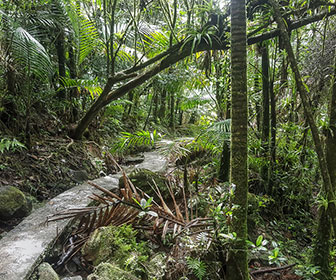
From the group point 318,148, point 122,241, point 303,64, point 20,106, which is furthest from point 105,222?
point 303,64

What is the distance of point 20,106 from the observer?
3.73 m

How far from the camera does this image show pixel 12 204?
2.46 meters

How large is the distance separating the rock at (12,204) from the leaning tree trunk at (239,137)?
2.19 metres

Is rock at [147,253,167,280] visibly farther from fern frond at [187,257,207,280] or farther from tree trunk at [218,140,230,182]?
tree trunk at [218,140,230,182]

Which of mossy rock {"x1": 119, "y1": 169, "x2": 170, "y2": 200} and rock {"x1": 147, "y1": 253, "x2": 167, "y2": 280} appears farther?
mossy rock {"x1": 119, "y1": 169, "x2": 170, "y2": 200}

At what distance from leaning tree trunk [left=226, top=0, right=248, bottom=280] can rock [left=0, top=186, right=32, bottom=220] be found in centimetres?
219

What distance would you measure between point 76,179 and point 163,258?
2455 mm

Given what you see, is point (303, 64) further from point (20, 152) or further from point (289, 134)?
point (20, 152)

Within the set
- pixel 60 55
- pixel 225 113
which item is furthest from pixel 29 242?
pixel 60 55

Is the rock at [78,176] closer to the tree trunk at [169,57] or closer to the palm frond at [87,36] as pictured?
the tree trunk at [169,57]

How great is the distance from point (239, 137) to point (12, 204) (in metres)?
2.36

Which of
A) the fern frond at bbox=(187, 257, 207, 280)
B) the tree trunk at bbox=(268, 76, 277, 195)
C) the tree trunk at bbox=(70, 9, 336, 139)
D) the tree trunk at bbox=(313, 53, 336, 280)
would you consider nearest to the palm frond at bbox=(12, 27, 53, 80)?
the tree trunk at bbox=(70, 9, 336, 139)

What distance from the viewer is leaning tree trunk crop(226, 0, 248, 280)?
5.51 ft

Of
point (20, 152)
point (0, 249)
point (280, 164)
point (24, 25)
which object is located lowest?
point (0, 249)
